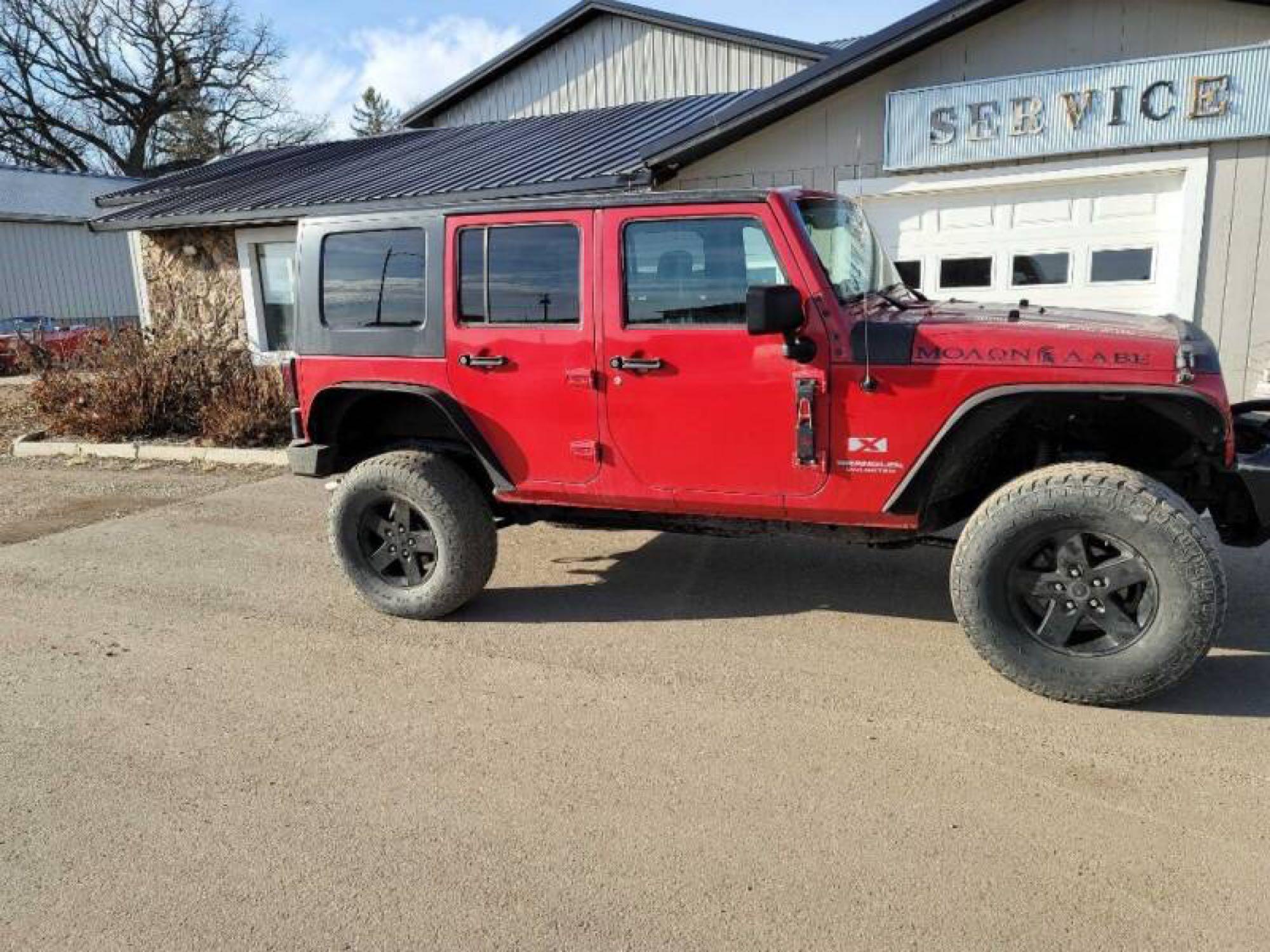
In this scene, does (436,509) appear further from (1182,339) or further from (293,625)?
(1182,339)

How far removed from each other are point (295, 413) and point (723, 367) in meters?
2.45

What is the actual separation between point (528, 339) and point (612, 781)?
212cm

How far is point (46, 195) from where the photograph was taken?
25.2 metres

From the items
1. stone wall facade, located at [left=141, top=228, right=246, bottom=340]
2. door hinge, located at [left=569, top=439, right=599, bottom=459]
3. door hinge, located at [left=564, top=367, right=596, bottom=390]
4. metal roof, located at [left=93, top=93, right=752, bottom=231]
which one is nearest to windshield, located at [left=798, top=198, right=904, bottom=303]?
door hinge, located at [left=564, top=367, right=596, bottom=390]

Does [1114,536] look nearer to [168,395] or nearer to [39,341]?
[168,395]

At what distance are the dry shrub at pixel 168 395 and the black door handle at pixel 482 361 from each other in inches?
232

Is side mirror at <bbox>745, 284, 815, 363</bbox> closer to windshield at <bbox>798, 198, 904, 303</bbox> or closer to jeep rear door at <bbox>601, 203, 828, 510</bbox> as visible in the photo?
jeep rear door at <bbox>601, 203, 828, 510</bbox>

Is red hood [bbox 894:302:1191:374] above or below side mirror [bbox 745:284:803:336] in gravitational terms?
below

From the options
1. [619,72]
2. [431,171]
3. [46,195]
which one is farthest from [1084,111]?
[46,195]

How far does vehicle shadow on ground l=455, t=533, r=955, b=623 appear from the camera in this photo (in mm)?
4719

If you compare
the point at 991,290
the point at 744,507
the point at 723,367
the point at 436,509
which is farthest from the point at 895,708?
the point at 991,290

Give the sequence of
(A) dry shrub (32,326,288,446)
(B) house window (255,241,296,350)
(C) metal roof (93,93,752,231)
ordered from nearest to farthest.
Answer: (A) dry shrub (32,326,288,446) < (C) metal roof (93,93,752,231) < (B) house window (255,241,296,350)

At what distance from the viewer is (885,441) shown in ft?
12.4

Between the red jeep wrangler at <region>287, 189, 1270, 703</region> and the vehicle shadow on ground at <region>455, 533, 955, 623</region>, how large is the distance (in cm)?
45
